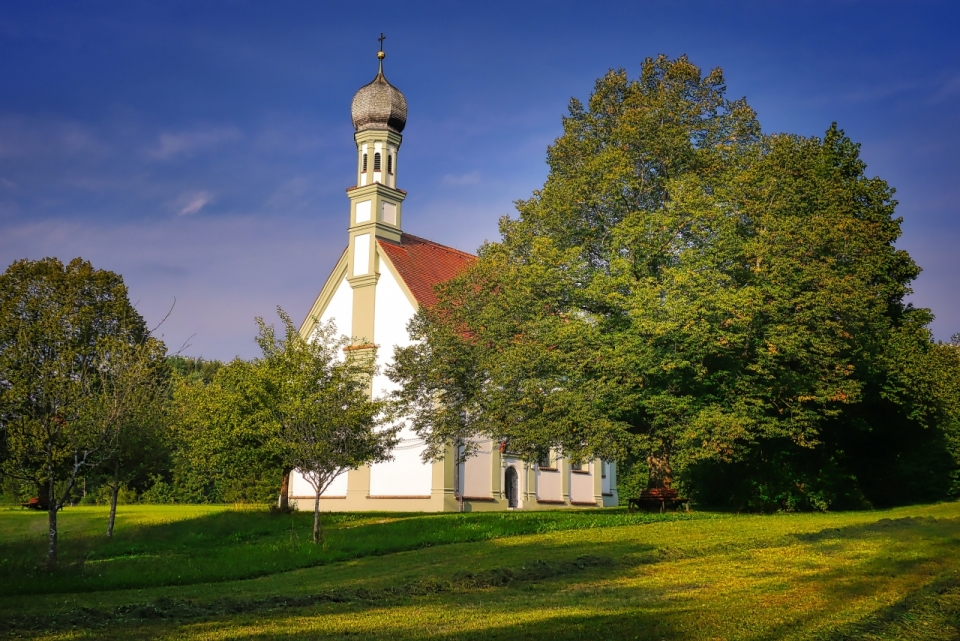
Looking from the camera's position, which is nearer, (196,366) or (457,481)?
(457,481)

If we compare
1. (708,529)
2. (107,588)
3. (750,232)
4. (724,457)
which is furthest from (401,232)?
(107,588)

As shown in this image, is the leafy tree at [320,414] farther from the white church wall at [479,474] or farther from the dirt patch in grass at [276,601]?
the white church wall at [479,474]

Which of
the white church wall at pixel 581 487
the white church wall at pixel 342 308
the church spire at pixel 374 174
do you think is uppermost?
the church spire at pixel 374 174

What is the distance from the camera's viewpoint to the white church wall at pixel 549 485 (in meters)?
49.2

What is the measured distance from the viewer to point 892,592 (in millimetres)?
12266

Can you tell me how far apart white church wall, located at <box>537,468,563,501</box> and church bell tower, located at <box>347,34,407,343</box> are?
13204 mm

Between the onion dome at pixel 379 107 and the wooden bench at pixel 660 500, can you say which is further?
the onion dome at pixel 379 107

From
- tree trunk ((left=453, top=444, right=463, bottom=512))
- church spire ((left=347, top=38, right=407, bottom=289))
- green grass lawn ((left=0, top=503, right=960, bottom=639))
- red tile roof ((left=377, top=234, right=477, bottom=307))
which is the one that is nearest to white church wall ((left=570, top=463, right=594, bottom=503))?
tree trunk ((left=453, top=444, right=463, bottom=512))

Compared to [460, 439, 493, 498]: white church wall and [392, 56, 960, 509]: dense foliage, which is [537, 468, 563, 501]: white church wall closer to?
[460, 439, 493, 498]: white church wall

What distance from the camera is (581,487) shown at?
53750mm

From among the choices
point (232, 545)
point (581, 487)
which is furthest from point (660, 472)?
point (581, 487)

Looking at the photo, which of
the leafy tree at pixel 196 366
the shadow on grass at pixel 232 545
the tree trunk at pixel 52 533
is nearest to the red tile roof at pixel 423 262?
the shadow on grass at pixel 232 545

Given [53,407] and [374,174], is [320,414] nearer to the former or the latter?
[53,407]

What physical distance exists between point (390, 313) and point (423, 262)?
14.8 ft
